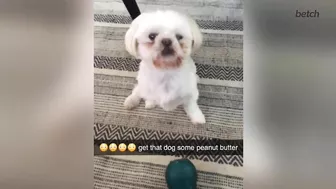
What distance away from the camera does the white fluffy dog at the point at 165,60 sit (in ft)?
2.57

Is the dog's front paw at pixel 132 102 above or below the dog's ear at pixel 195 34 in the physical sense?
below

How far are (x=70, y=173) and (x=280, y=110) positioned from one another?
1.25 feet

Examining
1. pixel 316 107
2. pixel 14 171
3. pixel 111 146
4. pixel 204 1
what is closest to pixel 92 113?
pixel 111 146

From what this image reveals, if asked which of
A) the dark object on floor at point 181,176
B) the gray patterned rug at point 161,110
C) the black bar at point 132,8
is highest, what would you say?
the black bar at point 132,8

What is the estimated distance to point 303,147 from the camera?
0.81m

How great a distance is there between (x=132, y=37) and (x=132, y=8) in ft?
0.18

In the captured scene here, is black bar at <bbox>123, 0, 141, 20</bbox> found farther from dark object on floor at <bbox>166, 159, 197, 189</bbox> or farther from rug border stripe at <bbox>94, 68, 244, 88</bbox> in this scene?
dark object on floor at <bbox>166, 159, 197, 189</bbox>

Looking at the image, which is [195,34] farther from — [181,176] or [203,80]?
[181,176]

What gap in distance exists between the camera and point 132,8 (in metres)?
0.81

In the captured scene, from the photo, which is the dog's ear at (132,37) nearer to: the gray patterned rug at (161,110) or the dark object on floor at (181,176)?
the gray patterned rug at (161,110)

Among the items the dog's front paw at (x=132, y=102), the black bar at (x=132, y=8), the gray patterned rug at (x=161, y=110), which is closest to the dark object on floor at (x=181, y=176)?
the gray patterned rug at (x=161, y=110)

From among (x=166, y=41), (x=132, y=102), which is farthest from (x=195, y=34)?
(x=132, y=102)

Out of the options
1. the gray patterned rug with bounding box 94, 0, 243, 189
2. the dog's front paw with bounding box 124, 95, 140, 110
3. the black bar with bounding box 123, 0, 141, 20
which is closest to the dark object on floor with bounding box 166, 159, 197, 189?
the gray patterned rug with bounding box 94, 0, 243, 189

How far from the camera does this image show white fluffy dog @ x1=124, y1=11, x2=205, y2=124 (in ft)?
2.57
